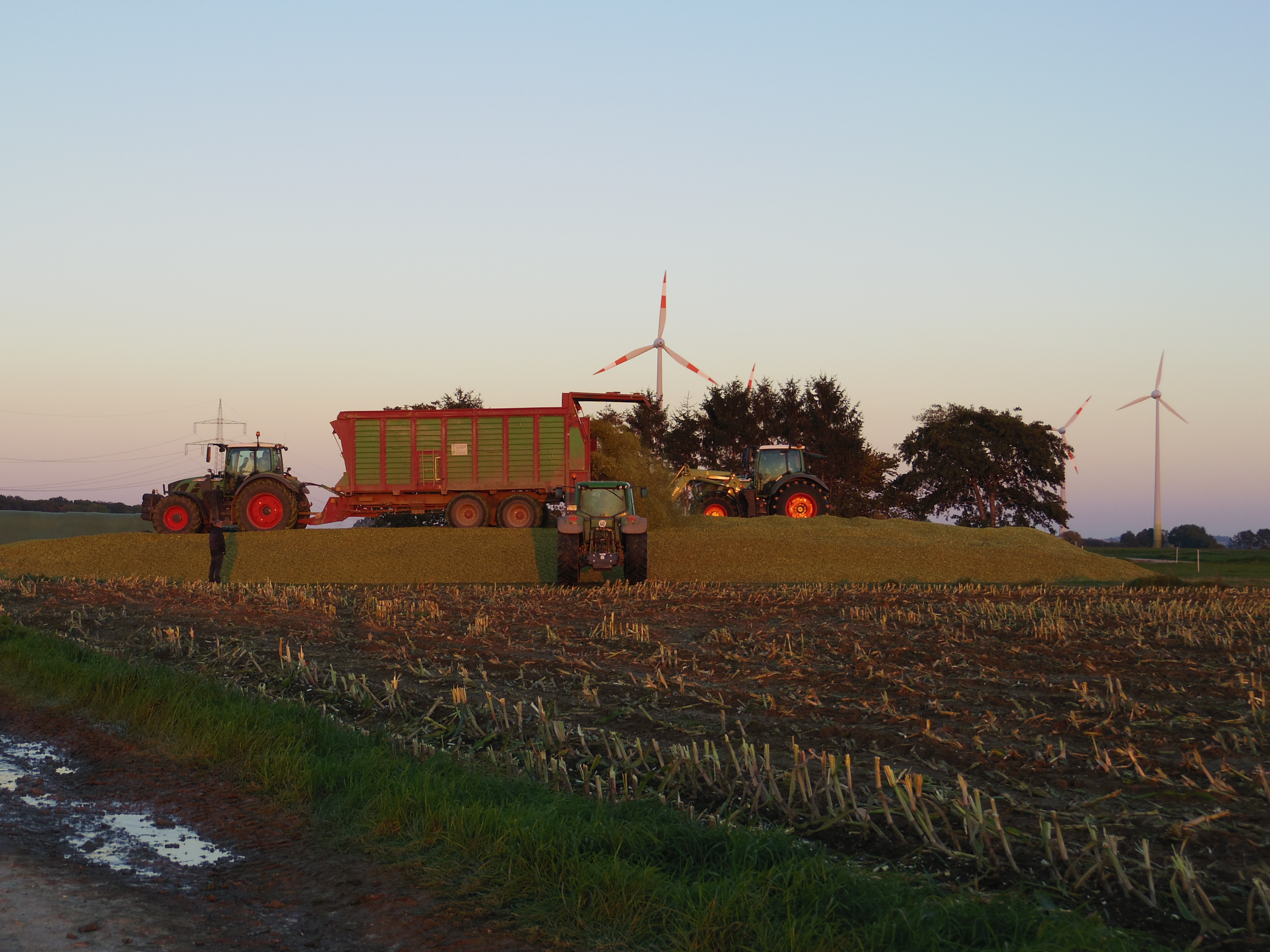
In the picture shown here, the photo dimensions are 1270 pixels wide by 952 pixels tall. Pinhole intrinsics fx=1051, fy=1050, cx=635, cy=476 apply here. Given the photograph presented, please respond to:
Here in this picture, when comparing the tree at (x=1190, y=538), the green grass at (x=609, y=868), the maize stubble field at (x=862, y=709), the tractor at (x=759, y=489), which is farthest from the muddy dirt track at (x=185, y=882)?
the tree at (x=1190, y=538)

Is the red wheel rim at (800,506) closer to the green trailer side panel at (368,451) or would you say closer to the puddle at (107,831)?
the green trailer side panel at (368,451)

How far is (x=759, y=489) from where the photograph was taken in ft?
106

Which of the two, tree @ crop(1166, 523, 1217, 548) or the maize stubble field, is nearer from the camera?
the maize stubble field

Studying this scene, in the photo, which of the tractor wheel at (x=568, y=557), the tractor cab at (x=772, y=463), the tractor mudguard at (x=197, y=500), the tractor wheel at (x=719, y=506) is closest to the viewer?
the tractor wheel at (x=568, y=557)

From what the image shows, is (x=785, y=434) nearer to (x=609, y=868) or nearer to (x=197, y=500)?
(x=197, y=500)

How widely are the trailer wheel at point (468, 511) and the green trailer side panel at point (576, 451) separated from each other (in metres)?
2.62

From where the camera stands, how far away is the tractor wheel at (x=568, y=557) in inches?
801

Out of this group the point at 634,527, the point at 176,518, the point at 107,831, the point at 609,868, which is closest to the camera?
→ the point at 609,868

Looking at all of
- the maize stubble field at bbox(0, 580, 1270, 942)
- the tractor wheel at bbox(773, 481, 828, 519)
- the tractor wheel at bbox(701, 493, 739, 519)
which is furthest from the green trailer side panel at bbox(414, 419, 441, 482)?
the maize stubble field at bbox(0, 580, 1270, 942)

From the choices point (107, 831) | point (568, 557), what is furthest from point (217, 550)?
point (107, 831)

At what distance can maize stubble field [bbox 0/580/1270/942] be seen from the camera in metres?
4.89

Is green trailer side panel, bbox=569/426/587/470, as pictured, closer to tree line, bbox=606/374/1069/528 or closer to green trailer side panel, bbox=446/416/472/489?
green trailer side panel, bbox=446/416/472/489

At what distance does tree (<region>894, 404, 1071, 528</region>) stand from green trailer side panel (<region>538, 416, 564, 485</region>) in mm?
29168

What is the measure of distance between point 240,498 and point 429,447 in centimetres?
506
